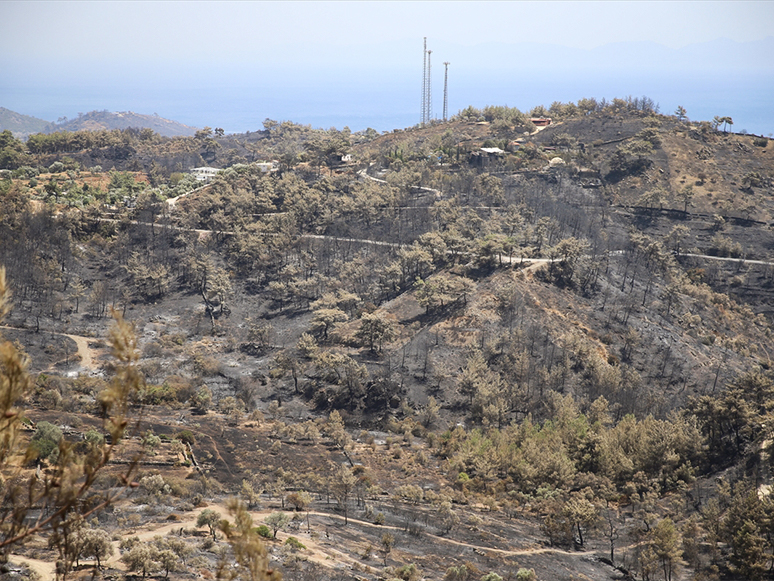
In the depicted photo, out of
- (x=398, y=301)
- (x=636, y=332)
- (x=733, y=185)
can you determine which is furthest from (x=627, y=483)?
(x=733, y=185)

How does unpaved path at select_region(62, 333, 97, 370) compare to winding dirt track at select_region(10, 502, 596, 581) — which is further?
unpaved path at select_region(62, 333, 97, 370)

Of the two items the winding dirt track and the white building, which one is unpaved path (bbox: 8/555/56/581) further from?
the white building

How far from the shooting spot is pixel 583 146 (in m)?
124

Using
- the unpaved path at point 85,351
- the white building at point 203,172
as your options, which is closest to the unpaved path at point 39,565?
the unpaved path at point 85,351

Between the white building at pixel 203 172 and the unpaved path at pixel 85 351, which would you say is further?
the white building at pixel 203 172

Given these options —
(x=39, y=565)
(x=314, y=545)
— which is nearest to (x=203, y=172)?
(x=314, y=545)

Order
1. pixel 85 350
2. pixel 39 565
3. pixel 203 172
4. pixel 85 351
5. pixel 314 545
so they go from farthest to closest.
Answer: pixel 203 172 → pixel 85 350 → pixel 85 351 → pixel 314 545 → pixel 39 565

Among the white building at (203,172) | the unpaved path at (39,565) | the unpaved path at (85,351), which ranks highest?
the white building at (203,172)

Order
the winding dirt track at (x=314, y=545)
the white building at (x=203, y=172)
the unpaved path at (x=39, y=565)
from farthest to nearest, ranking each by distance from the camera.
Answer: the white building at (x=203, y=172)
the winding dirt track at (x=314, y=545)
the unpaved path at (x=39, y=565)

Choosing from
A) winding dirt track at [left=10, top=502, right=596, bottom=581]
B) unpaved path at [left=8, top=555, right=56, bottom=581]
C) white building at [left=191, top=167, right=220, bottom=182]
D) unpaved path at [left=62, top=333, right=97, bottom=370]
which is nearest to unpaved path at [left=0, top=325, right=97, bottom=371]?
unpaved path at [left=62, top=333, right=97, bottom=370]

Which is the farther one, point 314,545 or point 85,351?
point 85,351

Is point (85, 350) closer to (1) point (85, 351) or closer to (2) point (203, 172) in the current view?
(1) point (85, 351)

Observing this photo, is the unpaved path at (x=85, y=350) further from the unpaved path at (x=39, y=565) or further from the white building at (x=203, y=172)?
the white building at (x=203, y=172)

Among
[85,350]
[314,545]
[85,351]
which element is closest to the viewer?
[314,545]
